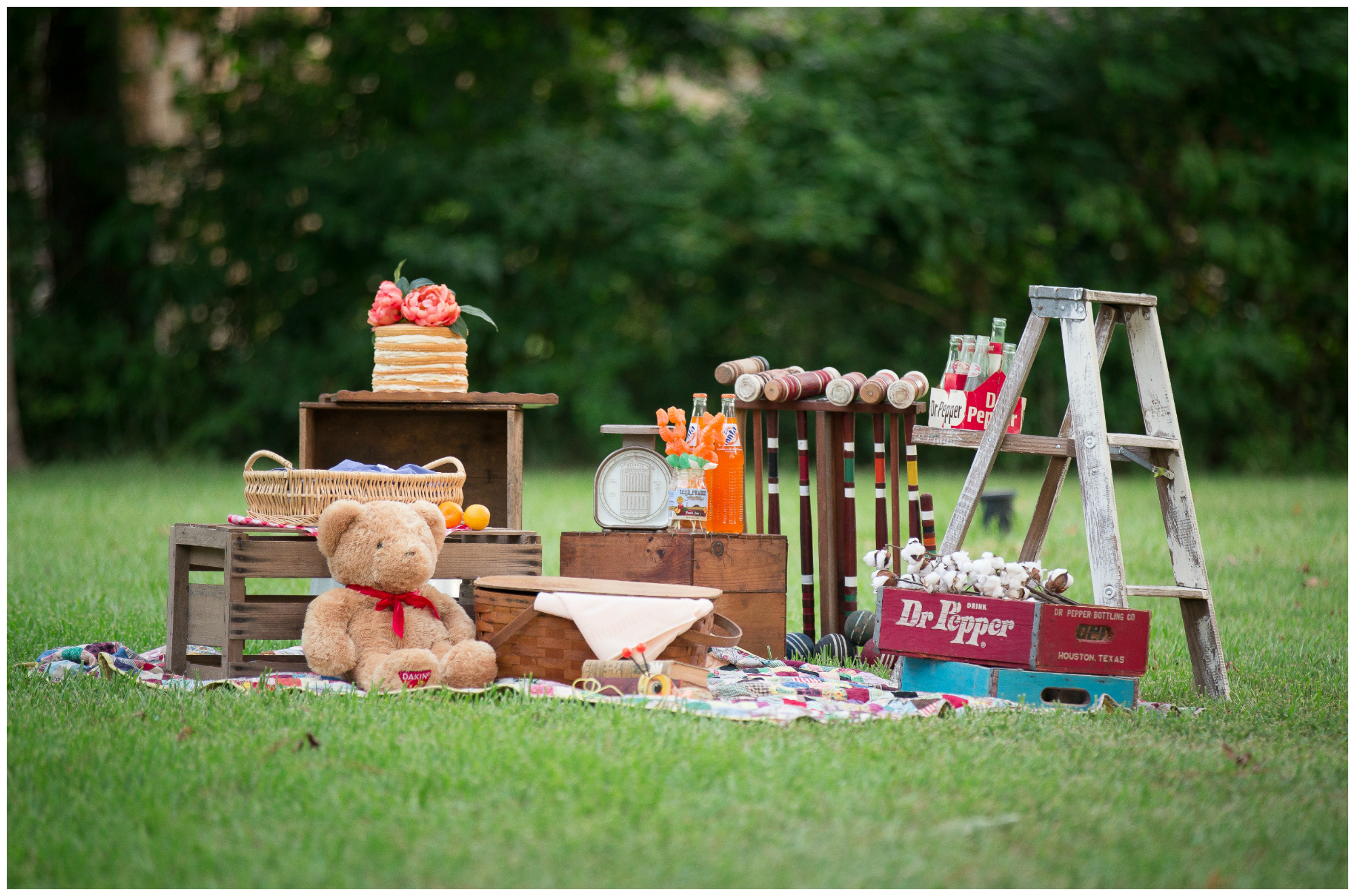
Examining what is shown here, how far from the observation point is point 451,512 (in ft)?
12.4

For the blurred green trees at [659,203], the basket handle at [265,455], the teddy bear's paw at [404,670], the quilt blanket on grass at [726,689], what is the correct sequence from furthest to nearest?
the blurred green trees at [659,203]
the basket handle at [265,455]
the teddy bear's paw at [404,670]
the quilt blanket on grass at [726,689]

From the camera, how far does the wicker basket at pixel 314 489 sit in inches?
140

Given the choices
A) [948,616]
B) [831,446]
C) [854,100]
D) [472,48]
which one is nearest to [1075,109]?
[854,100]

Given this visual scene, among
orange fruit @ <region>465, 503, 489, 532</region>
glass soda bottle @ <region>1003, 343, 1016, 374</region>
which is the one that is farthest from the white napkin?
glass soda bottle @ <region>1003, 343, 1016, 374</region>

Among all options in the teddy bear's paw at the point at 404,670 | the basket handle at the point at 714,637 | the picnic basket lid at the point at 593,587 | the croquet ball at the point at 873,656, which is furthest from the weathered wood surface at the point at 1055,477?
the teddy bear's paw at the point at 404,670

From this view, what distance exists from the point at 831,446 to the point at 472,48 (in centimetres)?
997

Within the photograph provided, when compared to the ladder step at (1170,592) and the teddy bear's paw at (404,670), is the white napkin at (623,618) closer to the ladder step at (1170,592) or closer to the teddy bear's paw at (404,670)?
the teddy bear's paw at (404,670)

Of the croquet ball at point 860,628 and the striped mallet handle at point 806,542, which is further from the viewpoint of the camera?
the striped mallet handle at point 806,542

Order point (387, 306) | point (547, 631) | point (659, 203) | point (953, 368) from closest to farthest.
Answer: point (547, 631)
point (953, 368)
point (387, 306)
point (659, 203)

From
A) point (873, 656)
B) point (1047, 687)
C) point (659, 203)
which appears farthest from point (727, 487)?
point (659, 203)

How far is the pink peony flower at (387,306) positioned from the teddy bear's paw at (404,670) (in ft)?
4.47

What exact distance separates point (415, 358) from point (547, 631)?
1.28 metres

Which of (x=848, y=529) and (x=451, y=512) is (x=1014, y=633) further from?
(x=451, y=512)

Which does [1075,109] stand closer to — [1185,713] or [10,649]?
[1185,713]
